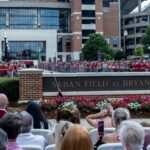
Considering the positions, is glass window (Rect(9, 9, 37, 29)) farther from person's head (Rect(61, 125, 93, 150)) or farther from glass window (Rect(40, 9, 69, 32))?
person's head (Rect(61, 125, 93, 150))

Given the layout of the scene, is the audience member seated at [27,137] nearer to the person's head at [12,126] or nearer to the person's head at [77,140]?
the person's head at [12,126]

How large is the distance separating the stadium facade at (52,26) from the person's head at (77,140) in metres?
108

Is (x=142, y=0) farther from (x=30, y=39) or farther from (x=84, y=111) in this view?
(x=84, y=111)

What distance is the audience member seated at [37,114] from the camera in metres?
8.93

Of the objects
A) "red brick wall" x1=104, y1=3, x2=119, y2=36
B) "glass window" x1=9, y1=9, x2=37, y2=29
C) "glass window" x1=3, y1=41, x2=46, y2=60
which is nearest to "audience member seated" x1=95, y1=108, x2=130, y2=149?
"glass window" x1=3, y1=41, x2=46, y2=60

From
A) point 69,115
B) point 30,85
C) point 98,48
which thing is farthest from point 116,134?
point 98,48

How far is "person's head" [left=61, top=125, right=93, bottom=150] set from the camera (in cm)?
445

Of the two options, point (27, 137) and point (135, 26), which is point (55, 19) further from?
point (27, 137)

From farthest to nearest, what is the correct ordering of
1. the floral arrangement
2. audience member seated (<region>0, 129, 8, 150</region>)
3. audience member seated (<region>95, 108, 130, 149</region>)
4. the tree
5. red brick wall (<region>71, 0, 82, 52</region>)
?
red brick wall (<region>71, 0, 82, 52</region>) < the tree < the floral arrangement < audience member seated (<region>95, 108, 130, 149</region>) < audience member seated (<region>0, 129, 8, 150</region>)

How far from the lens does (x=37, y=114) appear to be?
905 centimetres

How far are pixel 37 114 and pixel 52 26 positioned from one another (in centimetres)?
11494

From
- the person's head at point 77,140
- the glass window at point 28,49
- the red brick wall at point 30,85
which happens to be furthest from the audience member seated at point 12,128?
the glass window at point 28,49

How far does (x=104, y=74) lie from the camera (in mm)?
21547

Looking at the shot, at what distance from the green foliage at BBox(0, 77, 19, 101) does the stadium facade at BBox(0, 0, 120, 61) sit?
9144 centimetres
